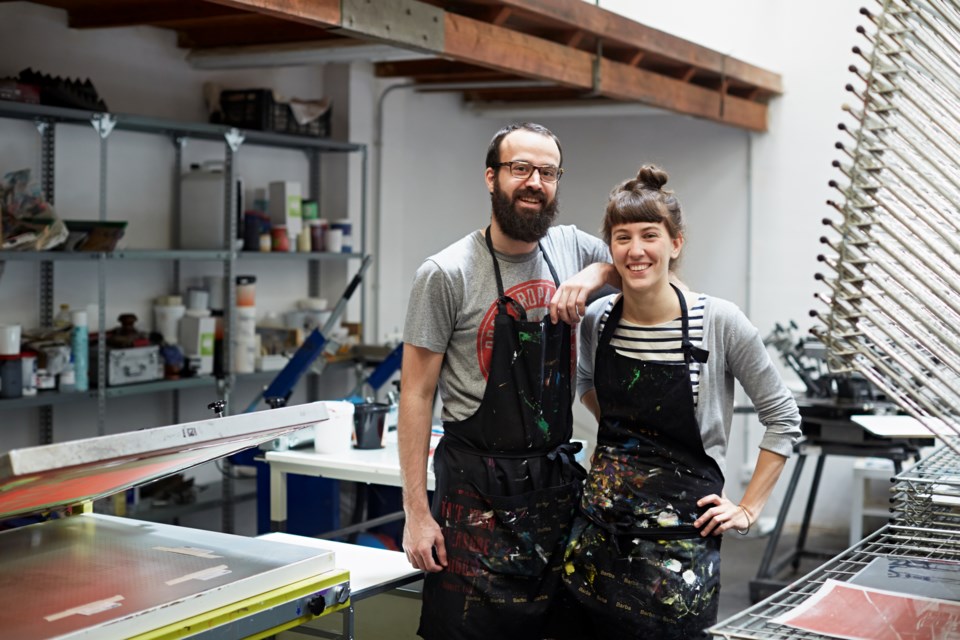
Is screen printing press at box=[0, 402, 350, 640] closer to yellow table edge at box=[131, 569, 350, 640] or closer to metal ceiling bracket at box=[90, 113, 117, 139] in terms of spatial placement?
yellow table edge at box=[131, 569, 350, 640]

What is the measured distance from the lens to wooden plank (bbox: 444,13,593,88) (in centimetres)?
382

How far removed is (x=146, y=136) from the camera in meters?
5.11

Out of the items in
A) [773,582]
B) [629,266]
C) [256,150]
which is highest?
[256,150]

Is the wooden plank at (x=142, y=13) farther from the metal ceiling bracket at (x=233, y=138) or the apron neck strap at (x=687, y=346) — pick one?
the apron neck strap at (x=687, y=346)

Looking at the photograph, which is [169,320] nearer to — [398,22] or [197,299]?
[197,299]

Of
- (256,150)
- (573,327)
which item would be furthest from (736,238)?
(573,327)

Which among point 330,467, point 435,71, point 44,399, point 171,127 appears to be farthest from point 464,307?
point 435,71

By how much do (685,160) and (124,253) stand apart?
11.6ft

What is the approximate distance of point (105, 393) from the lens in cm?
450

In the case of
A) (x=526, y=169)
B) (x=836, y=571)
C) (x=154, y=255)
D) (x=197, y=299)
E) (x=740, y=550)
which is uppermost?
(x=526, y=169)

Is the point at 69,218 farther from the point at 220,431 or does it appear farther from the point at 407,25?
the point at 220,431

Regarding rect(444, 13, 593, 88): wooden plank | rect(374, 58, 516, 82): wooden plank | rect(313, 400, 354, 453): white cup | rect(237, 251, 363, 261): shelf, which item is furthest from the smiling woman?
rect(374, 58, 516, 82): wooden plank

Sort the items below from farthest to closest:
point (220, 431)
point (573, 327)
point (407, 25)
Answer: point (407, 25), point (573, 327), point (220, 431)

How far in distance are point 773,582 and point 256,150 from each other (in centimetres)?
330
